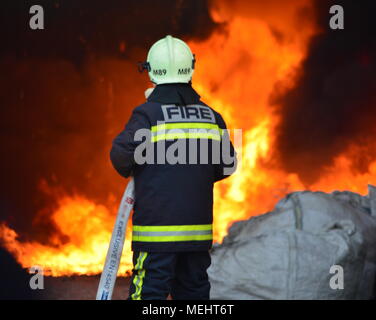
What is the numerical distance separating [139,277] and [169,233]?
0.23m

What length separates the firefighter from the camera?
2920 millimetres

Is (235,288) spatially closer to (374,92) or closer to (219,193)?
(219,193)

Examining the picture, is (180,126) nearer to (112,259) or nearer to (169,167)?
(169,167)

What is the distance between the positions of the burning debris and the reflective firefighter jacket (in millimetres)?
1204

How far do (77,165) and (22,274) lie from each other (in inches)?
37.3

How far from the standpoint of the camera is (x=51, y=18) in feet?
16.8

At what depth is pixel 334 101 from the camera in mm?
5605

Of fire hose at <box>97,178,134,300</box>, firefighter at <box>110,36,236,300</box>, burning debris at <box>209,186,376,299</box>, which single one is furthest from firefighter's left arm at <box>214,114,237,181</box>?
burning debris at <box>209,186,376,299</box>

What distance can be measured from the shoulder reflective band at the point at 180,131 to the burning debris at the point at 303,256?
1399mm

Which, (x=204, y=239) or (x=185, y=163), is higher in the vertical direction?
(x=185, y=163)

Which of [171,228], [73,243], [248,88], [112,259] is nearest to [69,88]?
[73,243]
